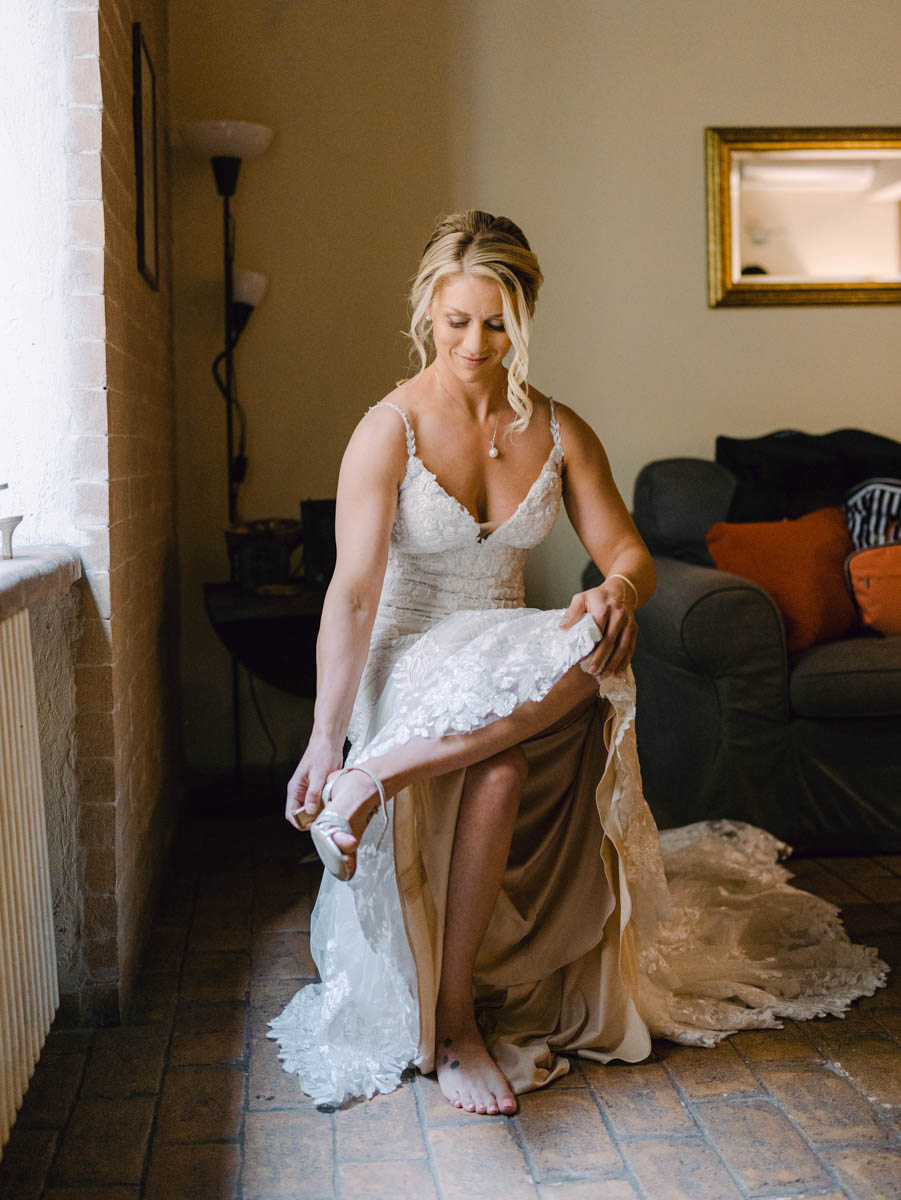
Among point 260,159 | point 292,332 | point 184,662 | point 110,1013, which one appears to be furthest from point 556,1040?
point 260,159

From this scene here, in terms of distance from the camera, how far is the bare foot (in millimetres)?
1759

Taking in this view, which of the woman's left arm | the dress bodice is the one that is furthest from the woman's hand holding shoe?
the woman's left arm

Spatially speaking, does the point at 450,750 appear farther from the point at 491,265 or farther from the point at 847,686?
the point at 847,686

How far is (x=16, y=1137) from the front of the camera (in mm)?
1682

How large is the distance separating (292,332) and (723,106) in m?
1.46

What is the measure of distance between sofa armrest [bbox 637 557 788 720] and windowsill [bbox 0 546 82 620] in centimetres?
140

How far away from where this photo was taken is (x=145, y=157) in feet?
8.48

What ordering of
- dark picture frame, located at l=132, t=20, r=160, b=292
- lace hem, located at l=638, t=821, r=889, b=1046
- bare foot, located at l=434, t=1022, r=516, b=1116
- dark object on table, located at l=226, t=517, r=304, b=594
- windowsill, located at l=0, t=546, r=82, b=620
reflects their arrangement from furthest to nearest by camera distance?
dark object on table, located at l=226, t=517, r=304, b=594 < dark picture frame, located at l=132, t=20, r=160, b=292 < lace hem, located at l=638, t=821, r=889, b=1046 < bare foot, located at l=434, t=1022, r=516, b=1116 < windowsill, located at l=0, t=546, r=82, b=620

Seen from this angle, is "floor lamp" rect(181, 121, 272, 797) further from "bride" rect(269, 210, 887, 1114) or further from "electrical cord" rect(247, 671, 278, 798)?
"bride" rect(269, 210, 887, 1114)

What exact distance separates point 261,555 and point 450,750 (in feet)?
4.53

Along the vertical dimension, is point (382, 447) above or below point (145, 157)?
below

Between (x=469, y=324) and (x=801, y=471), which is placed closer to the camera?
(x=469, y=324)

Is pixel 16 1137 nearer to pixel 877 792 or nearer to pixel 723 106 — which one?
pixel 877 792

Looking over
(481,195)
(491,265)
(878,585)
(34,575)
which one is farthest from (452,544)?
(481,195)
